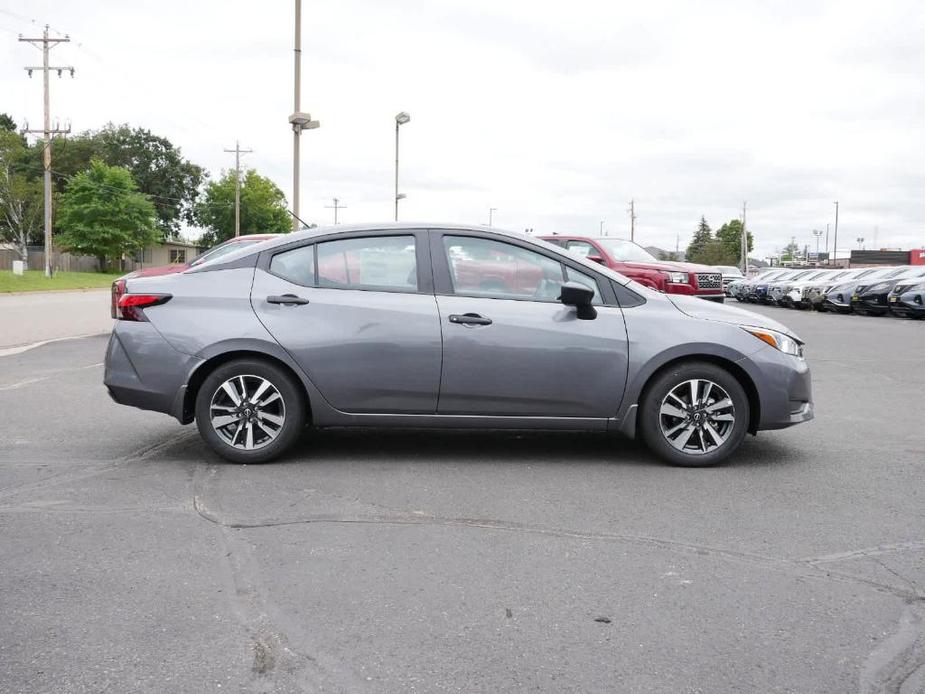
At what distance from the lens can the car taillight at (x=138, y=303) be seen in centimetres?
608

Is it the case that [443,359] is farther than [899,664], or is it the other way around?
[443,359]

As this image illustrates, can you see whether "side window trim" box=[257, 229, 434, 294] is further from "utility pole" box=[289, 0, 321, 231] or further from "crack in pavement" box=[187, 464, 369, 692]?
"utility pole" box=[289, 0, 321, 231]

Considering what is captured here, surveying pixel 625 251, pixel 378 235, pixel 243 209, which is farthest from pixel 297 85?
pixel 243 209

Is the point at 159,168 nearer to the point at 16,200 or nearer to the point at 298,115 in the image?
the point at 16,200

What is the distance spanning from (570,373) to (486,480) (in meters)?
0.89

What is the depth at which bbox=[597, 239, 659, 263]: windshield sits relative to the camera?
16.3 metres

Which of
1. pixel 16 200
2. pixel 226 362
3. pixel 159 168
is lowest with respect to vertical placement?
pixel 226 362

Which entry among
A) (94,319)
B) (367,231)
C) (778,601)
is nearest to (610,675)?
(778,601)

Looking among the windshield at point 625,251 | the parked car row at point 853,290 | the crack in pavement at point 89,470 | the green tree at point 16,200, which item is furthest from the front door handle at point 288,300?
the green tree at point 16,200

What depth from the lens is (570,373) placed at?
595 centimetres

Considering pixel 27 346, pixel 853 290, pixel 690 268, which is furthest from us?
pixel 853 290

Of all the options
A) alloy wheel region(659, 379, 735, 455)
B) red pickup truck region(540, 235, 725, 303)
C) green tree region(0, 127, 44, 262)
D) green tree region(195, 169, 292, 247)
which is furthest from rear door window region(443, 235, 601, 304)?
green tree region(195, 169, 292, 247)

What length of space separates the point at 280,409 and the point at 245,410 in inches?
8.8

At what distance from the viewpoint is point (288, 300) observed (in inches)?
238
